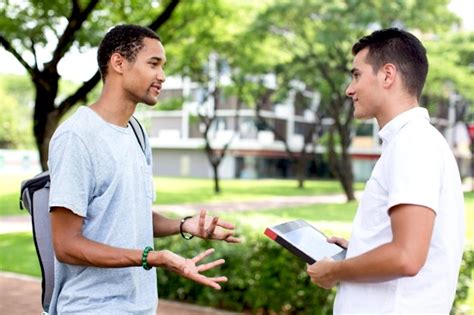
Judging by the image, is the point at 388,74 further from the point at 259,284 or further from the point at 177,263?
the point at 259,284

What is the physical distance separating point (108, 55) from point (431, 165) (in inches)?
44.6

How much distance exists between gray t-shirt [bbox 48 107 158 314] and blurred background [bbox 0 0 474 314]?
3.13 ft

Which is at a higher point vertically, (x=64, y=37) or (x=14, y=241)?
(x=64, y=37)

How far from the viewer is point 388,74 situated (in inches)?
75.0

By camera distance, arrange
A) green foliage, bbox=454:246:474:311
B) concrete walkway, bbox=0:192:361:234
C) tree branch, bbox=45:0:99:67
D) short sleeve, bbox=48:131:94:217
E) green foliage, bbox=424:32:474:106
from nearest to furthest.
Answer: short sleeve, bbox=48:131:94:217, green foliage, bbox=454:246:474:311, tree branch, bbox=45:0:99:67, concrete walkway, bbox=0:192:361:234, green foliage, bbox=424:32:474:106

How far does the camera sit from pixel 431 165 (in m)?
1.75

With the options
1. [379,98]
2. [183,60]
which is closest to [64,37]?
[379,98]

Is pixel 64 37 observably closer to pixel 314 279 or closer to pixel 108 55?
pixel 108 55

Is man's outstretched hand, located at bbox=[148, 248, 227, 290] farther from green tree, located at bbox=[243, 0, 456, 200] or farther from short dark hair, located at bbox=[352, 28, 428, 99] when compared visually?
green tree, located at bbox=[243, 0, 456, 200]

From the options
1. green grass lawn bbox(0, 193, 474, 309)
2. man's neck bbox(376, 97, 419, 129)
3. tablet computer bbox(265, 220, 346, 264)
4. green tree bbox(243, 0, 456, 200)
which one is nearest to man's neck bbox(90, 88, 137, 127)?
tablet computer bbox(265, 220, 346, 264)

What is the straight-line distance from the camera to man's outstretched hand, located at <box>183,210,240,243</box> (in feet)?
7.74

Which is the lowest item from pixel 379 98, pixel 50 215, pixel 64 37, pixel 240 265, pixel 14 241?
pixel 14 241

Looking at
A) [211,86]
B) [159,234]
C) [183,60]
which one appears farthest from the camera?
[211,86]

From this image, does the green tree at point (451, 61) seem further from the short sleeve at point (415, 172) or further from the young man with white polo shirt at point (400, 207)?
the short sleeve at point (415, 172)
